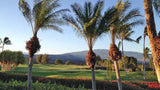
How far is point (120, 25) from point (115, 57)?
265cm

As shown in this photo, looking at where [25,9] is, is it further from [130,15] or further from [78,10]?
[130,15]

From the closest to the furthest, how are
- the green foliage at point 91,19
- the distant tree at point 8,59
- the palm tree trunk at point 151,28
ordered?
the palm tree trunk at point 151,28 < the green foliage at point 91,19 < the distant tree at point 8,59

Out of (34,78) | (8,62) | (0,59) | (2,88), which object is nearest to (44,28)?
(2,88)

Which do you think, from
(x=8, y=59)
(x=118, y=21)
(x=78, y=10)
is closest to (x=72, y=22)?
(x=78, y=10)

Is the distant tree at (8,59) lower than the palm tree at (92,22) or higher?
lower

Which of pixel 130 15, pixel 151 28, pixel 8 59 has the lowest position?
pixel 8 59

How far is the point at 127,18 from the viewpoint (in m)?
9.67

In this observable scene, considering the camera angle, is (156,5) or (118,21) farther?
(118,21)

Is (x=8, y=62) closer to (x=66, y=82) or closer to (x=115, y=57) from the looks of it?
(x=66, y=82)

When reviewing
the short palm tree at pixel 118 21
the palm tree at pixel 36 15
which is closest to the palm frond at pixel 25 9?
the palm tree at pixel 36 15

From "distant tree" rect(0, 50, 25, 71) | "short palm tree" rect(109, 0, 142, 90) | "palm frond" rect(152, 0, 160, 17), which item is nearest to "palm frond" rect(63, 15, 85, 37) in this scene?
"short palm tree" rect(109, 0, 142, 90)

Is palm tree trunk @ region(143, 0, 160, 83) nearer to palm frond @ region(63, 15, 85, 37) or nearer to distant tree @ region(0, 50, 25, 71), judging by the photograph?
palm frond @ region(63, 15, 85, 37)

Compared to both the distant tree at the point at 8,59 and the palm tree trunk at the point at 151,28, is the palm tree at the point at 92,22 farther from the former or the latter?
the distant tree at the point at 8,59

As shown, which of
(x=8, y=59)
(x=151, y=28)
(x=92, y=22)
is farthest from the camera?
(x=8, y=59)
